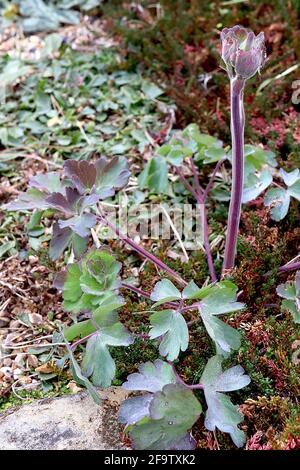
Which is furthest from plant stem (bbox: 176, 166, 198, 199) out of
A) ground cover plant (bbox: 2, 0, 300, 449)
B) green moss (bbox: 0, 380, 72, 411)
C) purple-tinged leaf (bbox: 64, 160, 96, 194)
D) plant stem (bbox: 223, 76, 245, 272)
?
green moss (bbox: 0, 380, 72, 411)

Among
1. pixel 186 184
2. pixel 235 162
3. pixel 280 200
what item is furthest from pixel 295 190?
pixel 186 184

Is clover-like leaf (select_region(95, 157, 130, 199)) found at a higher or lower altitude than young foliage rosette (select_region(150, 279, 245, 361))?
higher

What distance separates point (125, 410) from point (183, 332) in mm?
232

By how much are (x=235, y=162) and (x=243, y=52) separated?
0.32m

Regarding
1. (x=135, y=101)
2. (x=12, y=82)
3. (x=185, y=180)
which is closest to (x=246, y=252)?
(x=185, y=180)

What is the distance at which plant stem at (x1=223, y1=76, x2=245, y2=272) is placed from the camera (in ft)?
4.99

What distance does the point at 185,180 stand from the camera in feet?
7.12

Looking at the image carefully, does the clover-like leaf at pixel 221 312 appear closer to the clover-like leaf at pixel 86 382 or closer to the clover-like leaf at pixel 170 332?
the clover-like leaf at pixel 170 332

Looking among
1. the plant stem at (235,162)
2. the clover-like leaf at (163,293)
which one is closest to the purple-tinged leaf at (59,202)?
the clover-like leaf at (163,293)

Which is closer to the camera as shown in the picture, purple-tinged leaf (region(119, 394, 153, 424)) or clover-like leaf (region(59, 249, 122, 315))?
purple-tinged leaf (region(119, 394, 153, 424))

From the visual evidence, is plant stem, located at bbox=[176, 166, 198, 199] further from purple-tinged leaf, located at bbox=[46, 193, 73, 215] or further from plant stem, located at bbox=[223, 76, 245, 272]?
purple-tinged leaf, located at bbox=[46, 193, 73, 215]

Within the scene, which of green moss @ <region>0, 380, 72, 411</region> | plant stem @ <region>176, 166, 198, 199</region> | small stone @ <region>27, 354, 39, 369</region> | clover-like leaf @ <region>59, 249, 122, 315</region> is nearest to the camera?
clover-like leaf @ <region>59, 249, 122, 315</region>
